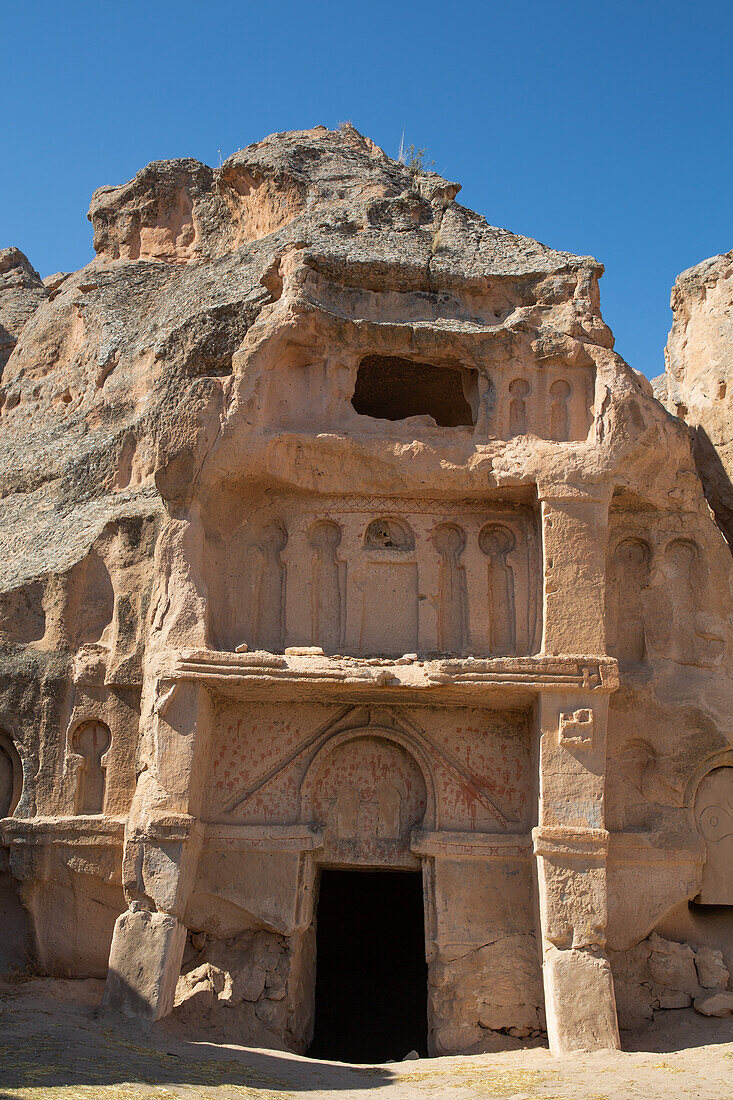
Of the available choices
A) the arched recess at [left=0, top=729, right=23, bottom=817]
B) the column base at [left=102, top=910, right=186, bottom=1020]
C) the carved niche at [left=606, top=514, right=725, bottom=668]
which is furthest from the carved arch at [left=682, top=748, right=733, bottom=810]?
the arched recess at [left=0, top=729, right=23, bottom=817]

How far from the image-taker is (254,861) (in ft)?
31.1

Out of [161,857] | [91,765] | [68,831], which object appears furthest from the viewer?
[91,765]

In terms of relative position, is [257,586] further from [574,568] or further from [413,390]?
[413,390]

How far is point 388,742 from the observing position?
10.0 m

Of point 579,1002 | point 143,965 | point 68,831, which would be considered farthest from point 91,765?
point 579,1002

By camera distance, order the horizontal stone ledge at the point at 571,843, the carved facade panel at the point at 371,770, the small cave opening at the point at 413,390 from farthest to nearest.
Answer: the small cave opening at the point at 413,390 < the carved facade panel at the point at 371,770 < the horizontal stone ledge at the point at 571,843

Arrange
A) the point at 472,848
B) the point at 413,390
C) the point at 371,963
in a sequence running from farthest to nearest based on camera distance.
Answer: the point at 371,963, the point at 413,390, the point at 472,848

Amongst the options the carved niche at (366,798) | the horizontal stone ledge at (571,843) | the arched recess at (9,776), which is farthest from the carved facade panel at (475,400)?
the arched recess at (9,776)

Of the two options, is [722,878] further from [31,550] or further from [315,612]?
[31,550]

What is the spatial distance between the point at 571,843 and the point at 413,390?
5.47 m

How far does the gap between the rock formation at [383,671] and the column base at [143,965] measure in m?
0.03

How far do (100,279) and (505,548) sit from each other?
6546mm

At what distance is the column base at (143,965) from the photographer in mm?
8492

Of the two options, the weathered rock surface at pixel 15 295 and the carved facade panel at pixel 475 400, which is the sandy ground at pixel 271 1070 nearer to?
the carved facade panel at pixel 475 400
